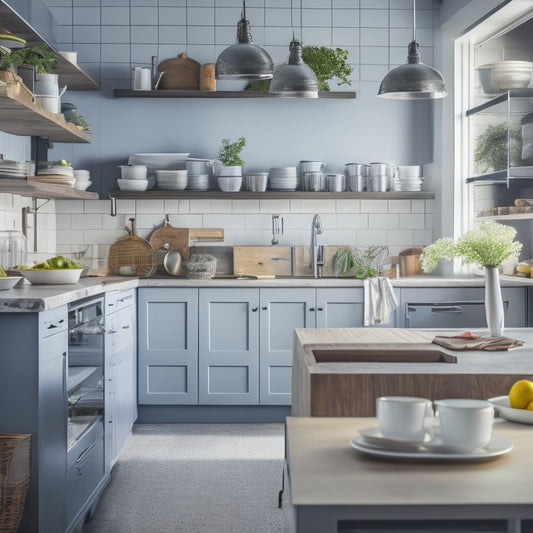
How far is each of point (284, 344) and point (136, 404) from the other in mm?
1097

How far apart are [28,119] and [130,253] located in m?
1.92

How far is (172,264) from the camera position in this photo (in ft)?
20.5

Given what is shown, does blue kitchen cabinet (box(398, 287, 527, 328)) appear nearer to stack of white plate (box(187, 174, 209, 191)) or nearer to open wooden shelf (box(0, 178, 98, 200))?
stack of white plate (box(187, 174, 209, 191))

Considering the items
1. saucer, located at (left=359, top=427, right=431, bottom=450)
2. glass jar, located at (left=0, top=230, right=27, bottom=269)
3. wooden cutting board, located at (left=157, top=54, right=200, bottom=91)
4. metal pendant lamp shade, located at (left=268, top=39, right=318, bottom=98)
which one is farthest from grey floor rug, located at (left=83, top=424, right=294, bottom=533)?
wooden cutting board, located at (left=157, top=54, right=200, bottom=91)

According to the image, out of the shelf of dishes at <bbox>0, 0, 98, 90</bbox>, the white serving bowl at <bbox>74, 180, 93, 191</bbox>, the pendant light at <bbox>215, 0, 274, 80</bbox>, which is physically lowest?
the white serving bowl at <bbox>74, 180, 93, 191</bbox>

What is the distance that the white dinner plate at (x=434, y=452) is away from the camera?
1581mm

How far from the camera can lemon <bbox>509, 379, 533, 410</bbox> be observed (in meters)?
2.02

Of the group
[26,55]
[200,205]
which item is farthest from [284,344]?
[26,55]

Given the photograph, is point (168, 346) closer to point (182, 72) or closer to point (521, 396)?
point (182, 72)

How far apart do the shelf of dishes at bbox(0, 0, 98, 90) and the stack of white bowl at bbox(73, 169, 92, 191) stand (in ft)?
2.19

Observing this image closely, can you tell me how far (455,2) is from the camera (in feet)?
19.7

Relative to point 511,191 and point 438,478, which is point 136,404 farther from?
point 438,478

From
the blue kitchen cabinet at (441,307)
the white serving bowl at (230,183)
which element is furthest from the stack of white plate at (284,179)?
the blue kitchen cabinet at (441,307)

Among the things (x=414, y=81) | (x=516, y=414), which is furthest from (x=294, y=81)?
(x=516, y=414)
